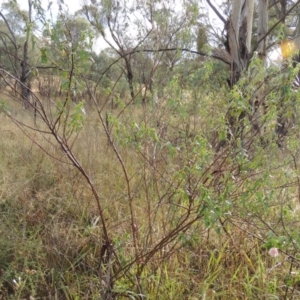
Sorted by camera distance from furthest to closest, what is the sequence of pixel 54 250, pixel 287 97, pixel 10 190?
pixel 10 190, pixel 54 250, pixel 287 97

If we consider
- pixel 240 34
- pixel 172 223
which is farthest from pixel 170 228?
pixel 240 34

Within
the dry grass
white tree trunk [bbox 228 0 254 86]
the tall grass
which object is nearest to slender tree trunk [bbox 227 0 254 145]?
white tree trunk [bbox 228 0 254 86]

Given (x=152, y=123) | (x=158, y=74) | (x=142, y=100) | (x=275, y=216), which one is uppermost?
(x=158, y=74)

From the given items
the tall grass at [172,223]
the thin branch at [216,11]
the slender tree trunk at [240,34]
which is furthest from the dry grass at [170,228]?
the thin branch at [216,11]

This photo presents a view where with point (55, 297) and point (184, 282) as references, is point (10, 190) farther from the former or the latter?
point (184, 282)

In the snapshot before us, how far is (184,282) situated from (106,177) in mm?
1271

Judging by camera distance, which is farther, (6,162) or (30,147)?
(30,147)

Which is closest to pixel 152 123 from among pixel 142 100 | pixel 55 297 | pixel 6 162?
pixel 142 100

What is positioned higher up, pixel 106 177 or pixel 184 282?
pixel 106 177

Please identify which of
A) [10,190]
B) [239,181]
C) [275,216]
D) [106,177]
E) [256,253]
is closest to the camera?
[239,181]

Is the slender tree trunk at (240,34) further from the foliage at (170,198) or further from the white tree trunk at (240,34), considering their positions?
the foliage at (170,198)

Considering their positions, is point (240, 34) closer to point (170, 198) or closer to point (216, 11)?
point (216, 11)

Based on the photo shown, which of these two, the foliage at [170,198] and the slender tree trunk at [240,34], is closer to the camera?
the foliage at [170,198]

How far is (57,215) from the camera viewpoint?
2043 millimetres
